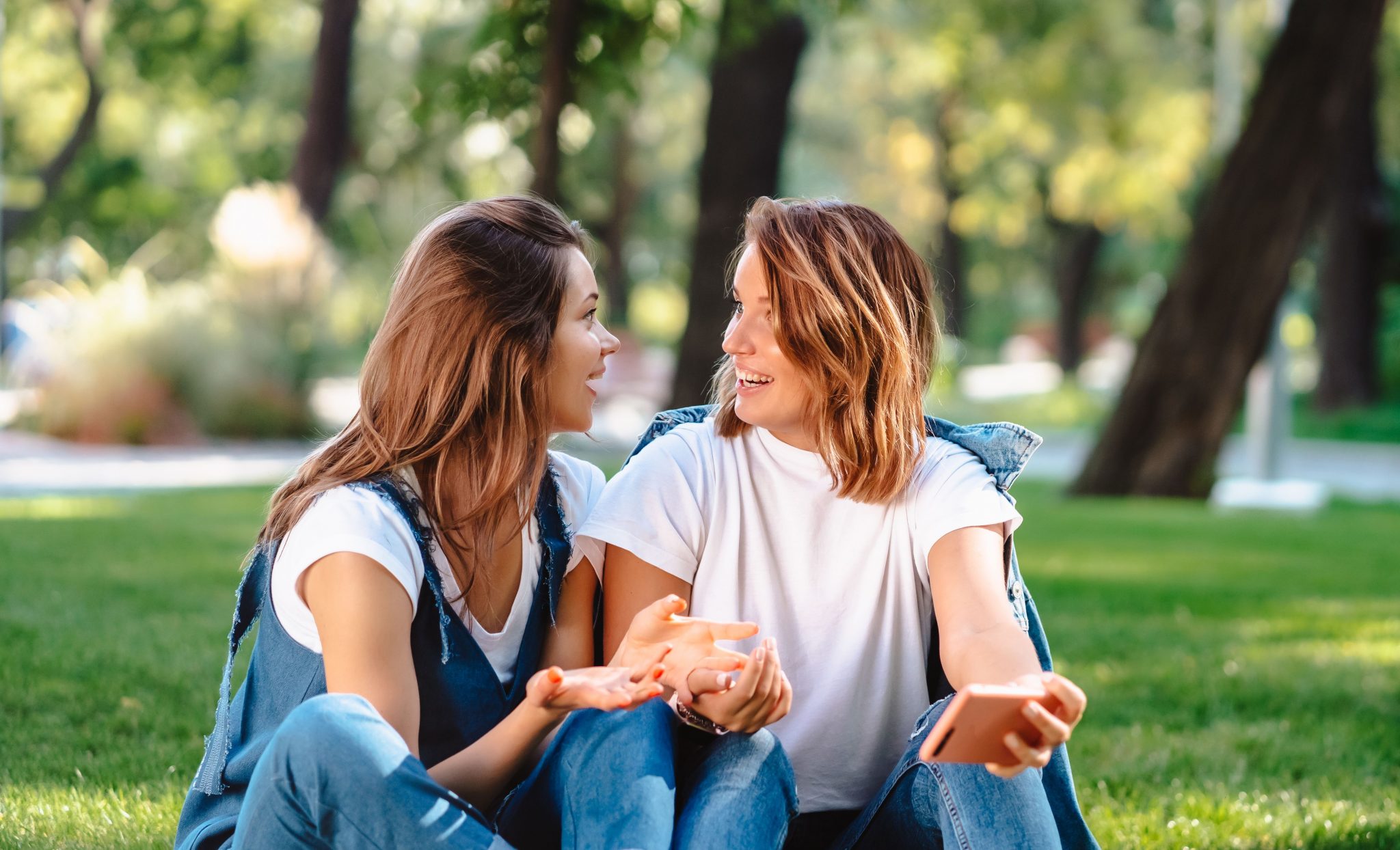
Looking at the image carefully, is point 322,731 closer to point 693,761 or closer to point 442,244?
point 693,761

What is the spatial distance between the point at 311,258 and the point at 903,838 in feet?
48.8

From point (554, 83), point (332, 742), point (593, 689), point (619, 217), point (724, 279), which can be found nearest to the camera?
point (332, 742)

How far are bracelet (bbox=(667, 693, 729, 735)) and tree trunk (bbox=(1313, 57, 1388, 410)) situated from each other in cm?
1980

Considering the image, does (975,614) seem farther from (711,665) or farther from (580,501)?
(580,501)

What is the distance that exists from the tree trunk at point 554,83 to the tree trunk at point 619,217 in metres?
20.4

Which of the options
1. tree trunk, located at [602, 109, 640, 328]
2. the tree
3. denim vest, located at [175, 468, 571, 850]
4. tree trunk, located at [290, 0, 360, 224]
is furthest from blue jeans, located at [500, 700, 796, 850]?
the tree

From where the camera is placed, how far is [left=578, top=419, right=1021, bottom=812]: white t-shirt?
2.61m

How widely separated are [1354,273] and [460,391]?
2093cm

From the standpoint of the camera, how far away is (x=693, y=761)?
2451 mm

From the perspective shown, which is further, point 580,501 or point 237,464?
point 237,464

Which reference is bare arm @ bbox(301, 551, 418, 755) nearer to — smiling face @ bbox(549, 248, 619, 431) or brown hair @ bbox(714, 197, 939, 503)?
smiling face @ bbox(549, 248, 619, 431)

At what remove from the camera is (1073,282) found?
97.2 feet

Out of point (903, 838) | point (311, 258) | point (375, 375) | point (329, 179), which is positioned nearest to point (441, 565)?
point (375, 375)

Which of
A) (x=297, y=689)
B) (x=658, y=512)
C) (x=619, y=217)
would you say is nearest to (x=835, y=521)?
(x=658, y=512)
